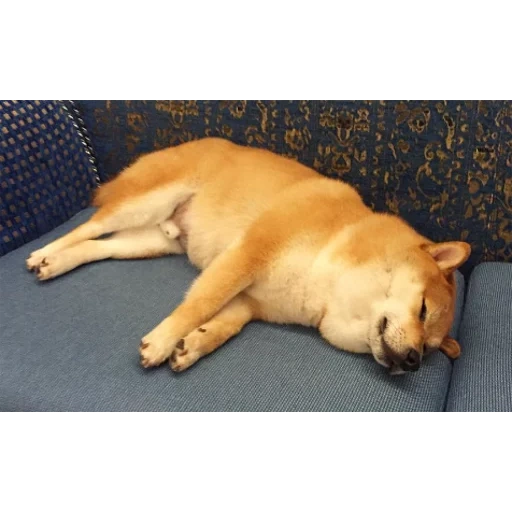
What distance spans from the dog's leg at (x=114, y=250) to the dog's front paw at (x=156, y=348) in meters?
0.54

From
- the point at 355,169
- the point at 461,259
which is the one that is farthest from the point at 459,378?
the point at 355,169

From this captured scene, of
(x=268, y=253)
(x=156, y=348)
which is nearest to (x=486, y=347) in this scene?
(x=268, y=253)

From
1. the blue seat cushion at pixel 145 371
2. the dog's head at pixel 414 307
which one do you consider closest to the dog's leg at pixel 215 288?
the blue seat cushion at pixel 145 371

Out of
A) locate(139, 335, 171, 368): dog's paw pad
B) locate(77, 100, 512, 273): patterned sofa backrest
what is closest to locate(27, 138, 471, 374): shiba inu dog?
locate(139, 335, 171, 368): dog's paw pad

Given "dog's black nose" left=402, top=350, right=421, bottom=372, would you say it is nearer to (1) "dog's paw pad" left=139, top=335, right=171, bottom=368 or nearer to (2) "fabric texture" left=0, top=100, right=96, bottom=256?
(1) "dog's paw pad" left=139, top=335, right=171, bottom=368

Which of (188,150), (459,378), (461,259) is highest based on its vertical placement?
(188,150)

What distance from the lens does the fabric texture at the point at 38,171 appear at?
2.03 metres

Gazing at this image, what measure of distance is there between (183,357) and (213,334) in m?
0.13

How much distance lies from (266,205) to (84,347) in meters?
0.78

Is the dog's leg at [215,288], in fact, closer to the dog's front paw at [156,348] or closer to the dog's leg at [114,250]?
the dog's front paw at [156,348]

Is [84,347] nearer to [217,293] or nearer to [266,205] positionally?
[217,293]

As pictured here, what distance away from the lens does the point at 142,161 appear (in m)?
2.14

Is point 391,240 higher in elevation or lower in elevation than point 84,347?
higher

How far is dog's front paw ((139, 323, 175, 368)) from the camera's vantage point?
152 cm
